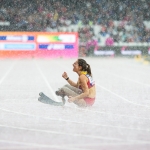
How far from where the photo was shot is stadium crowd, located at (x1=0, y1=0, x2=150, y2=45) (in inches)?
1821

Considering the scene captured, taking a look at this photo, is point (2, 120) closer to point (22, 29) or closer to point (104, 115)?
point (104, 115)

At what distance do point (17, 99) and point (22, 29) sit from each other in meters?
33.1

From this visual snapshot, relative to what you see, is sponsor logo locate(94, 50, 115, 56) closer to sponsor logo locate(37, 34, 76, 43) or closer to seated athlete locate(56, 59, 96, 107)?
sponsor logo locate(37, 34, 76, 43)

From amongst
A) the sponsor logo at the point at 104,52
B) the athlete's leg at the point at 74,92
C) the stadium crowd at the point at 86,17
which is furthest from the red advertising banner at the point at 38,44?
the athlete's leg at the point at 74,92

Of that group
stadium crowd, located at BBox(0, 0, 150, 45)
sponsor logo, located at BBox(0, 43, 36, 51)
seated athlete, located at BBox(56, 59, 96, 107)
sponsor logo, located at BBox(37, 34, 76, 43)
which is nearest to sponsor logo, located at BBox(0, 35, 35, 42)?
sponsor logo, located at BBox(0, 43, 36, 51)

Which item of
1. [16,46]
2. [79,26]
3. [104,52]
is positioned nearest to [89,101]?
[16,46]

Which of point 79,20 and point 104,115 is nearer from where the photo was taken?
point 104,115

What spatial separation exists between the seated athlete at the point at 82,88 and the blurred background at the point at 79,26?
30958mm

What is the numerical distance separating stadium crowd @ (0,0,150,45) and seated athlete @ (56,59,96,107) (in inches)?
1322

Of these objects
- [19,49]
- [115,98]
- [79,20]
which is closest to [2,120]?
[115,98]

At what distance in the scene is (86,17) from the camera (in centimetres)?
4819

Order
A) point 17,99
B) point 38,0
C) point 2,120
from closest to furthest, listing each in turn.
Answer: point 2,120 < point 17,99 < point 38,0

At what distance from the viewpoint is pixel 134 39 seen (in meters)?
47.6

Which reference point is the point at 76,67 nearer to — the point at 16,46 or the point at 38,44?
the point at 16,46
